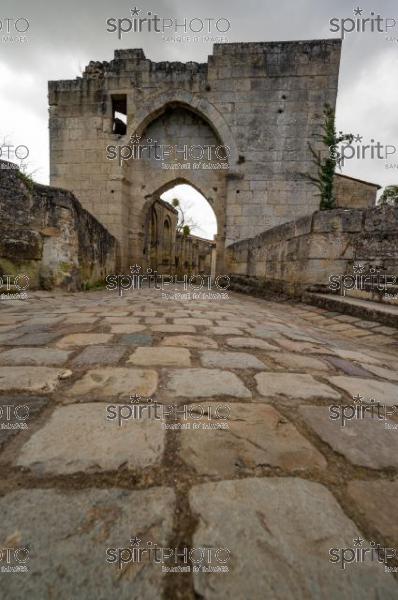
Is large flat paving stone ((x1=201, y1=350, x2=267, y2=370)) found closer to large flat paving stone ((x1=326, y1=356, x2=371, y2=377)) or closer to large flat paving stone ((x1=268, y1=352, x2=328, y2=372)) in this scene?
large flat paving stone ((x1=268, y1=352, x2=328, y2=372))

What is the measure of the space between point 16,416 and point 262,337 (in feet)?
6.01

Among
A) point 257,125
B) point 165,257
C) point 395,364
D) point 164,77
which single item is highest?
point 164,77

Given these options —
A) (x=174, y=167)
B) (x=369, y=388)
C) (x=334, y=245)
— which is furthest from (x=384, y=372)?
(x=174, y=167)

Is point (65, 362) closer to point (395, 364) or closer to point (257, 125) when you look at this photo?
point (395, 364)

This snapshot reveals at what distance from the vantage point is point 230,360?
1718mm

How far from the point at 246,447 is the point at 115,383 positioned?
0.68 metres

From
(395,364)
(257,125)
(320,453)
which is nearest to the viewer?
(320,453)

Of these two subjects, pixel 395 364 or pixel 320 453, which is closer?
pixel 320 453

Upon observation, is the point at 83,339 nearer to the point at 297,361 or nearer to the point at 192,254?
the point at 297,361

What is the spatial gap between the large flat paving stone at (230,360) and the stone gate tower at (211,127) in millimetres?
7685

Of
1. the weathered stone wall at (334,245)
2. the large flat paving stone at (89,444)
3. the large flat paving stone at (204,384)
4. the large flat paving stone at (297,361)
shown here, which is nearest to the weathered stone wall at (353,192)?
the weathered stone wall at (334,245)

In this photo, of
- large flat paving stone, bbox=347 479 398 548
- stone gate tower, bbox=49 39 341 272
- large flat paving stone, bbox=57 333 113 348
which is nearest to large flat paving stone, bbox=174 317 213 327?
large flat paving stone, bbox=57 333 113 348

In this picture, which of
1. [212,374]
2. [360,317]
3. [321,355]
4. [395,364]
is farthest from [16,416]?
[360,317]

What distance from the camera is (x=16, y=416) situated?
1.02m
